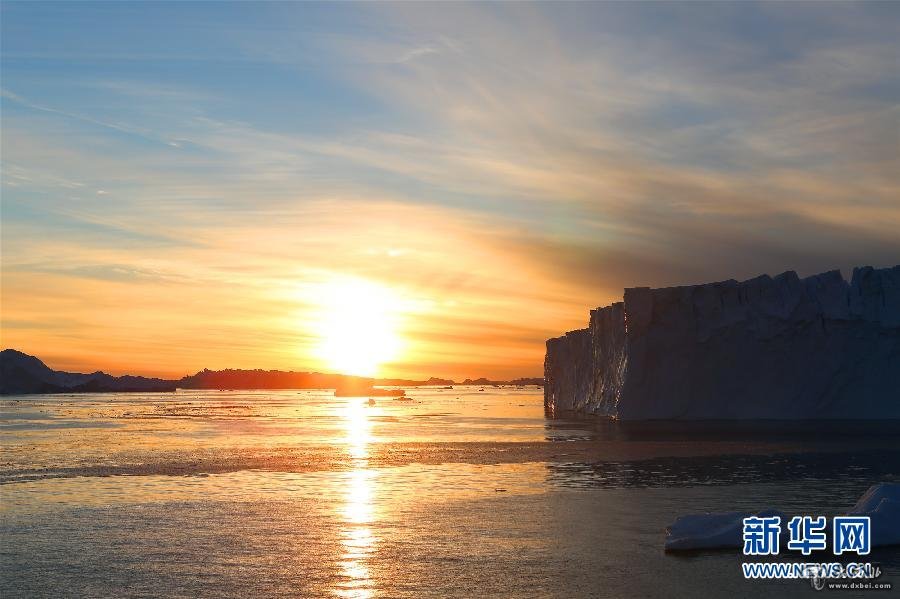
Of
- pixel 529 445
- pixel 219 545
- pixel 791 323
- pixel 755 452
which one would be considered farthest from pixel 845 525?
pixel 791 323

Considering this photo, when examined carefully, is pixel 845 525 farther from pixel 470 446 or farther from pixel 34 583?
pixel 470 446

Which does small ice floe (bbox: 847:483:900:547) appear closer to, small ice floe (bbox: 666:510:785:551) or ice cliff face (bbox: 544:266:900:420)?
small ice floe (bbox: 666:510:785:551)

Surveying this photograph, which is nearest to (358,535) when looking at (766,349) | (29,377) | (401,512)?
(401,512)

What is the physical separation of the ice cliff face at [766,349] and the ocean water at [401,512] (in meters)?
13.6

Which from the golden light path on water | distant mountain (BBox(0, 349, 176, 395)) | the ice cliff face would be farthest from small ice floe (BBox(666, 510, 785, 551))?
distant mountain (BBox(0, 349, 176, 395))

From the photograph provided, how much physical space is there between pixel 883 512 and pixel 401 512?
8.37 meters

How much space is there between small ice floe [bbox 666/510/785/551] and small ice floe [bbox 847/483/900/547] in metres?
1.33

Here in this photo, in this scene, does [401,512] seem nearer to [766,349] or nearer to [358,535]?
[358,535]

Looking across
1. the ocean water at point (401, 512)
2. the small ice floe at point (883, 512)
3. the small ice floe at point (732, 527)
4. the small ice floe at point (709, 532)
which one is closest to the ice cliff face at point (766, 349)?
the ocean water at point (401, 512)

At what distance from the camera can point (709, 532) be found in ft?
42.8

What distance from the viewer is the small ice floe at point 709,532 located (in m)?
12.7

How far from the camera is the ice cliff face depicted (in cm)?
4569

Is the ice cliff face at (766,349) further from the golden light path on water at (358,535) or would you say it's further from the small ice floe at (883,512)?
the small ice floe at (883,512)

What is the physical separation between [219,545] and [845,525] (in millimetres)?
9652
